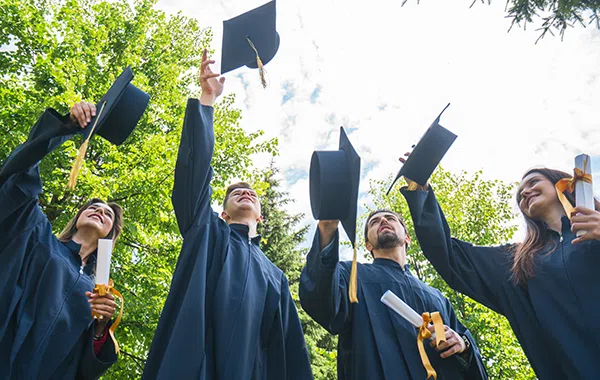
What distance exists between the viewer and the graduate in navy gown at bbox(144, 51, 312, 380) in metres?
2.24

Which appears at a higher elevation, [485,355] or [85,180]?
[85,180]

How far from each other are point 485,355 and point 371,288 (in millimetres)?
8928

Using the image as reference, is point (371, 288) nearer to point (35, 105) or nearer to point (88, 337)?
point (88, 337)

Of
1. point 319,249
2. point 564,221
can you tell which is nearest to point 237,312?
point 319,249

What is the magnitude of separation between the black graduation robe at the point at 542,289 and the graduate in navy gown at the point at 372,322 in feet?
1.16

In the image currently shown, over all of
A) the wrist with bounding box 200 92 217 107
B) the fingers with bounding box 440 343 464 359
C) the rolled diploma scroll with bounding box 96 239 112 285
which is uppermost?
the wrist with bounding box 200 92 217 107

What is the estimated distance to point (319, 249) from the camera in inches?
105

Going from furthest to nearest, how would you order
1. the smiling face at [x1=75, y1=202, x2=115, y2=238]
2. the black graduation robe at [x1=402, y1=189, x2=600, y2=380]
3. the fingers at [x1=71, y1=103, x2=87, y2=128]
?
the smiling face at [x1=75, y1=202, x2=115, y2=238] < the fingers at [x1=71, y1=103, x2=87, y2=128] < the black graduation robe at [x1=402, y1=189, x2=600, y2=380]

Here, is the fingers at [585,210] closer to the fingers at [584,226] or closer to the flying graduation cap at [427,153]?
the fingers at [584,226]

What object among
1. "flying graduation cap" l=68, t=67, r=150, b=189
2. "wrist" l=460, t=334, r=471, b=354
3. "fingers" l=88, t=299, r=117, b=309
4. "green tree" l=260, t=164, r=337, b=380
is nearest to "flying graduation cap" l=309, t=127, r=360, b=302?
"wrist" l=460, t=334, r=471, b=354

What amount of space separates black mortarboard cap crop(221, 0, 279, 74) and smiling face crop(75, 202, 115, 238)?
1442 mm

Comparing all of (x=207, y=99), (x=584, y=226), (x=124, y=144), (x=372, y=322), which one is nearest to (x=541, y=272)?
(x=584, y=226)

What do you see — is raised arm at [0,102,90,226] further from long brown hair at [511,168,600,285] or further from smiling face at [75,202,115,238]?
long brown hair at [511,168,600,285]

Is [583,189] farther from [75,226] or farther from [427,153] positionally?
[75,226]
